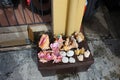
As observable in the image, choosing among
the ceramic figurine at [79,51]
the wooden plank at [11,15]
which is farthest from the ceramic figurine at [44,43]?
the wooden plank at [11,15]

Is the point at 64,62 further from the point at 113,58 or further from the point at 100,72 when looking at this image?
the point at 113,58

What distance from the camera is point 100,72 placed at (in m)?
1.57

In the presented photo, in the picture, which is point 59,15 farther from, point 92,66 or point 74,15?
point 92,66

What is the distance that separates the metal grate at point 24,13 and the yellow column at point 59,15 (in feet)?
0.91

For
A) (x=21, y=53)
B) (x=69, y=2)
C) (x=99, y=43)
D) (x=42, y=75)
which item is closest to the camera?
(x=69, y=2)

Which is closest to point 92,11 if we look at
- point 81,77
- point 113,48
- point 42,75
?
point 113,48

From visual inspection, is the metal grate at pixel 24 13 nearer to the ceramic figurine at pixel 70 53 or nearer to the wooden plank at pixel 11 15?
the wooden plank at pixel 11 15

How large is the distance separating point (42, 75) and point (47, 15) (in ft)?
1.97

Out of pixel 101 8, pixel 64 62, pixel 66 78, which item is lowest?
pixel 66 78

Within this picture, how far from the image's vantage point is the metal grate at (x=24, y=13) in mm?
1634

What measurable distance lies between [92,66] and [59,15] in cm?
64

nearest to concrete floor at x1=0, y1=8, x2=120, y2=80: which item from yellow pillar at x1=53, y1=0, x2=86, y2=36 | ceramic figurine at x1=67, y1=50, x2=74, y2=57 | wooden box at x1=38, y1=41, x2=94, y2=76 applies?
wooden box at x1=38, y1=41, x2=94, y2=76

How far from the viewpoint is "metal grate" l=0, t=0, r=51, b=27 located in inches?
64.3

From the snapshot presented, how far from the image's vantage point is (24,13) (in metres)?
1.67
